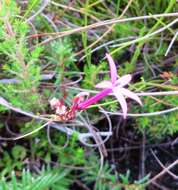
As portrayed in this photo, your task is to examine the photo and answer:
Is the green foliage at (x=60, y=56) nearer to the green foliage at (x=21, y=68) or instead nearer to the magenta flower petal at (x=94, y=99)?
the green foliage at (x=21, y=68)

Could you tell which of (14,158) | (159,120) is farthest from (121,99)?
(14,158)

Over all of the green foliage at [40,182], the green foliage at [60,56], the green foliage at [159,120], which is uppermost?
the green foliage at [60,56]

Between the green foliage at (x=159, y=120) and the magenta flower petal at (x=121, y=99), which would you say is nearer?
the magenta flower petal at (x=121, y=99)

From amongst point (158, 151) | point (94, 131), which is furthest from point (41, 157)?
point (158, 151)

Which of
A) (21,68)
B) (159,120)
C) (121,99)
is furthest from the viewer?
(159,120)

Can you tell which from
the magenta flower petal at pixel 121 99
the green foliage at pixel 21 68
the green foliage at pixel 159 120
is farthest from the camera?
the green foliage at pixel 159 120

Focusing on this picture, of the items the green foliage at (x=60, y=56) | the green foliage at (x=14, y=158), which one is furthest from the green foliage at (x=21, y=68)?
the green foliage at (x=14, y=158)

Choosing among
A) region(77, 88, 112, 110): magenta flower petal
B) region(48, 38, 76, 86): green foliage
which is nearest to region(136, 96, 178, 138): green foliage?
region(48, 38, 76, 86): green foliage

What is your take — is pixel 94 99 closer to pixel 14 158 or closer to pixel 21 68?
pixel 21 68

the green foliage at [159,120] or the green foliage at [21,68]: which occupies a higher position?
the green foliage at [21,68]

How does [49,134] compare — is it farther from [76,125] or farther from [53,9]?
[53,9]
